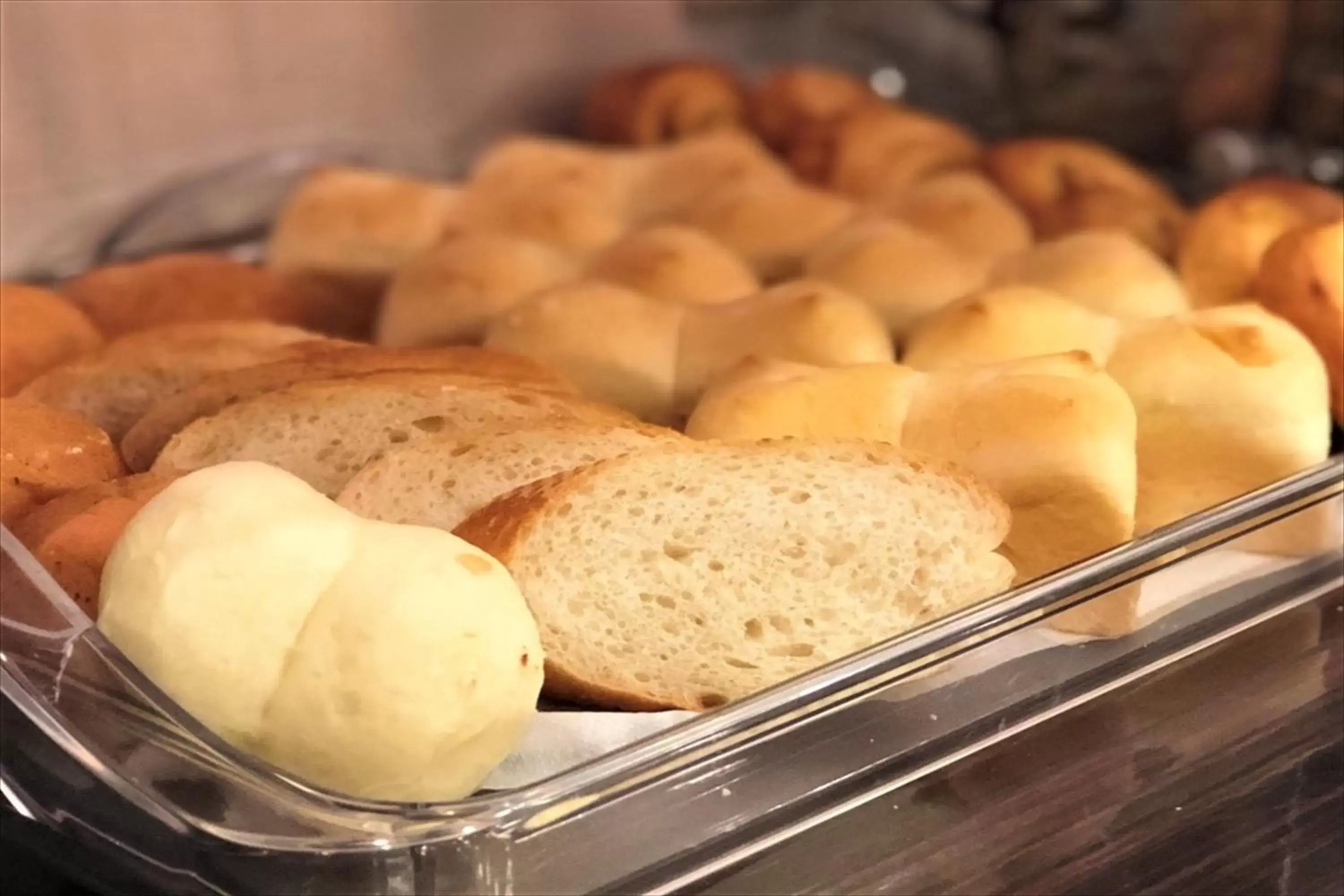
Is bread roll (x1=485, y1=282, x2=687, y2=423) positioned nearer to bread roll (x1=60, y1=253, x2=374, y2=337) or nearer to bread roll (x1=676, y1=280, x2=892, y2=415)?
bread roll (x1=676, y1=280, x2=892, y2=415)

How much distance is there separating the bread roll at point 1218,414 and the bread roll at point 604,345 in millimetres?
230

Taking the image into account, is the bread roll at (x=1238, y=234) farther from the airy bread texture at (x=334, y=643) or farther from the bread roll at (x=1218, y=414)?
the airy bread texture at (x=334, y=643)

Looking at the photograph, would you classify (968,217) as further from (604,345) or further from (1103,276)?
(604,345)

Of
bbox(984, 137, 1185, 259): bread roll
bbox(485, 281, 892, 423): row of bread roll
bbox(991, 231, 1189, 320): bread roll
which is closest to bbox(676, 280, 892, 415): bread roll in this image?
bbox(485, 281, 892, 423): row of bread roll

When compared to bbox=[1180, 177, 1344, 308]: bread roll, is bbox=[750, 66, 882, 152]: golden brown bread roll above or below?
above

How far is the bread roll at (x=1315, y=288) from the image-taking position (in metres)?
0.68

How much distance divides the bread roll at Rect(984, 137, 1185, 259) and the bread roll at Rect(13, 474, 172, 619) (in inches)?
24.8

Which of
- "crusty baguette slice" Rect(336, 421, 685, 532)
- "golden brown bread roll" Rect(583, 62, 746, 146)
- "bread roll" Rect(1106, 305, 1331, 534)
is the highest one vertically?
"golden brown bread roll" Rect(583, 62, 746, 146)

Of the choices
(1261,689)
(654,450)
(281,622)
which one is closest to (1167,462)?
(1261,689)

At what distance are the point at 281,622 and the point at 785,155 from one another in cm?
→ 78

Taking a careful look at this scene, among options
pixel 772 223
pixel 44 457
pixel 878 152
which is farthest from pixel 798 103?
pixel 44 457

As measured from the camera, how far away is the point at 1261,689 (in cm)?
60

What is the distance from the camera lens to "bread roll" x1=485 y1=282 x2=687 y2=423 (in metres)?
0.71

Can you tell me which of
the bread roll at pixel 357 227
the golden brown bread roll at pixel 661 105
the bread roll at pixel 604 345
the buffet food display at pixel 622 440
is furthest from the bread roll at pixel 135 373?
the golden brown bread roll at pixel 661 105
